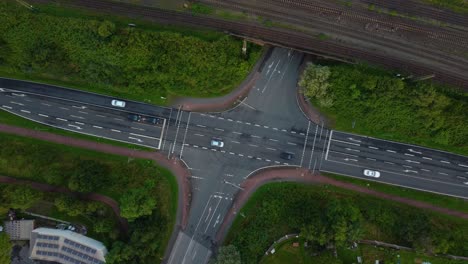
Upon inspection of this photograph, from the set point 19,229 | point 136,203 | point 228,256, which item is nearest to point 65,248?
point 19,229

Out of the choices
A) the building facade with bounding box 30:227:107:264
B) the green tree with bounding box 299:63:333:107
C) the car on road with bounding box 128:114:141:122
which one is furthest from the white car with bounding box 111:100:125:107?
the green tree with bounding box 299:63:333:107

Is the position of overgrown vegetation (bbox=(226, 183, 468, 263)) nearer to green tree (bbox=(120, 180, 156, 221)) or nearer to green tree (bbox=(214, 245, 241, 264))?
green tree (bbox=(214, 245, 241, 264))

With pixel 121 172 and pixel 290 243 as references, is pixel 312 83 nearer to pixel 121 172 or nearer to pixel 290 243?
pixel 290 243

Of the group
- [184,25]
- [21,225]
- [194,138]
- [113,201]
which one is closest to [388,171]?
[194,138]

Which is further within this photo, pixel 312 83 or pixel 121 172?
pixel 121 172

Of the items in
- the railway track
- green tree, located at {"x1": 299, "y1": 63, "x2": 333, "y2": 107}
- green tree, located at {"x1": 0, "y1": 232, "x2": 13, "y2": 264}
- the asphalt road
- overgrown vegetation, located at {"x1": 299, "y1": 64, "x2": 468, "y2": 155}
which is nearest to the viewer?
green tree, located at {"x1": 0, "y1": 232, "x2": 13, "y2": 264}

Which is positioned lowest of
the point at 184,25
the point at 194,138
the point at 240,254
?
the point at 240,254
